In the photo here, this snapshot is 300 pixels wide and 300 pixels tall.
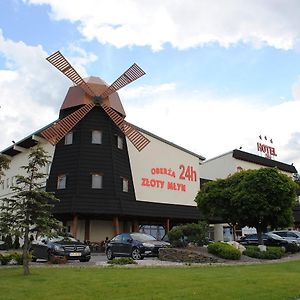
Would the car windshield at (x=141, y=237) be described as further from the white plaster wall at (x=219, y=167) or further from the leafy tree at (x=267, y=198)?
the white plaster wall at (x=219, y=167)

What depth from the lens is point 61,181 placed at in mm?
37688

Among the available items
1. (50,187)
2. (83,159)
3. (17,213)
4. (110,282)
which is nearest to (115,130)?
(83,159)

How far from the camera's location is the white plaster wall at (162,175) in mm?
41969

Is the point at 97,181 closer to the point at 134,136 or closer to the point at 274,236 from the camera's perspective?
the point at 134,136

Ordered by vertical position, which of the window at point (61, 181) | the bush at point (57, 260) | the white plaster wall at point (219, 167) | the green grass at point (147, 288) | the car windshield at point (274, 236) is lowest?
the green grass at point (147, 288)

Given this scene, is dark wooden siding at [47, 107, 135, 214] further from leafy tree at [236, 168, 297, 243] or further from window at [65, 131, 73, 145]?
leafy tree at [236, 168, 297, 243]

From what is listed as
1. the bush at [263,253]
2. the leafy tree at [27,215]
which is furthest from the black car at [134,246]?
the leafy tree at [27,215]

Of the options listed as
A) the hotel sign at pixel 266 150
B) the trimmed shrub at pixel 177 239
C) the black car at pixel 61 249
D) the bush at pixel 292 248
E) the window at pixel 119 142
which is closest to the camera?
the black car at pixel 61 249

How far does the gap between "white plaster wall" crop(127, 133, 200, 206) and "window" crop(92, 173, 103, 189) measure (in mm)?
4727

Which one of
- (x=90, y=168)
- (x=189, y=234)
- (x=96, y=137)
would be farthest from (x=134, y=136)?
(x=189, y=234)

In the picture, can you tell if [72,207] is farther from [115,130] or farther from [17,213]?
[17,213]

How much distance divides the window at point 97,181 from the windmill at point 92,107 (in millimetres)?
4383

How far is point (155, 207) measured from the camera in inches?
1615

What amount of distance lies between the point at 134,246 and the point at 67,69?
2065 cm
